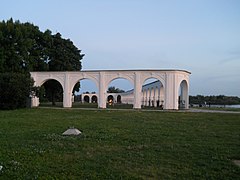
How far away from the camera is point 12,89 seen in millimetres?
35906

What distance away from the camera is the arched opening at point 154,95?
52125mm

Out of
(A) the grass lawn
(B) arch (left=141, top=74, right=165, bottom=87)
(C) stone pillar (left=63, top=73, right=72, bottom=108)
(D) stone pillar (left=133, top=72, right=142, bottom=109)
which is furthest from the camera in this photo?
(C) stone pillar (left=63, top=73, right=72, bottom=108)

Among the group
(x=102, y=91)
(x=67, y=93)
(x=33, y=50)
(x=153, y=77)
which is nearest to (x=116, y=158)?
(x=153, y=77)

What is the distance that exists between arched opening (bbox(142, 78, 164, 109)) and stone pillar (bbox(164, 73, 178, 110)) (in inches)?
307

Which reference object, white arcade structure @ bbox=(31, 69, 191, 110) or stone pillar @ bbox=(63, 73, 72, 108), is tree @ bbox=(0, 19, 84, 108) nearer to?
white arcade structure @ bbox=(31, 69, 191, 110)

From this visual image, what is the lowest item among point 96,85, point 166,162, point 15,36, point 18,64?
point 166,162

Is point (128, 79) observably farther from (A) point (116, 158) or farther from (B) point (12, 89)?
(A) point (116, 158)

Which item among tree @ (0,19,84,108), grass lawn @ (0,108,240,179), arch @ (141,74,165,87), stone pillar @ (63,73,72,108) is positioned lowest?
grass lawn @ (0,108,240,179)

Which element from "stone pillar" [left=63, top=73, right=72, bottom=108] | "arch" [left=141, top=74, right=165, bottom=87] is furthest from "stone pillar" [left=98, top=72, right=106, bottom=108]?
"arch" [left=141, top=74, right=165, bottom=87]

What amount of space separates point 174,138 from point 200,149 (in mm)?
2675

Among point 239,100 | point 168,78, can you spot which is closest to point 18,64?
point 168,78

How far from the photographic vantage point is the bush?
3581 centimetres

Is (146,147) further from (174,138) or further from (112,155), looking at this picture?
(174,138)

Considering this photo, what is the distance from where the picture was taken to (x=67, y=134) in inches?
541
